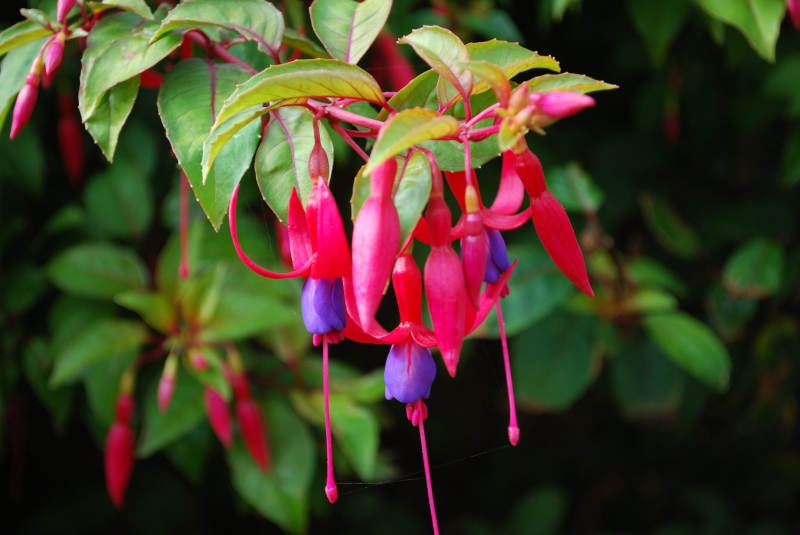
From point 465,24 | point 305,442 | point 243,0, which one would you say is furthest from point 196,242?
point 465,24

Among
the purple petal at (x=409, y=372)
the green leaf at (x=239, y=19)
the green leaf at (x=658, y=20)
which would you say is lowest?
the green leaf at (x=658, y=20)

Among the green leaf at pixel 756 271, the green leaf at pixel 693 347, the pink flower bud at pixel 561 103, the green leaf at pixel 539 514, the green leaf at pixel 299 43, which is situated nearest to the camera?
the pink flower bud at pixel 561 103

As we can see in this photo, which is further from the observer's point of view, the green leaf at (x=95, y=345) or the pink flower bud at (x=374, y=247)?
the green leaf at (x=95, y=345)

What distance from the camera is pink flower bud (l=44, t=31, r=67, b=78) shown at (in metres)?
0.48

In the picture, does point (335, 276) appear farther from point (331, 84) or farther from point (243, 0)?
point (243, 0)

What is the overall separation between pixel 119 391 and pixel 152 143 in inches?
14.7

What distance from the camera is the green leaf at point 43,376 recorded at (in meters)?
0.95

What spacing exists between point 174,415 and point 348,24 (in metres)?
0.59

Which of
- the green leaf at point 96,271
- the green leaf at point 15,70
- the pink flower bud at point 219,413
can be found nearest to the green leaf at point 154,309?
the green leaf at point 96,271

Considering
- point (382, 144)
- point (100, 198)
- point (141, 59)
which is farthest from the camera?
point (100, 198)

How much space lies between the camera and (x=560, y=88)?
1.17ft

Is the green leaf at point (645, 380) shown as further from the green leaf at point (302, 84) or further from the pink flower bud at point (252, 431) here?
the green leaf at point (302, 84)

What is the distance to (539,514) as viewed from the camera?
148cm

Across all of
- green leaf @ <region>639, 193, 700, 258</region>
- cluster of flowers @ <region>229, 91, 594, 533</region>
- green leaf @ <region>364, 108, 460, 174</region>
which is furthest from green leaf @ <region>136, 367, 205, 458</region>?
green leaf @ <region>639, 193, 700, 258</region>
